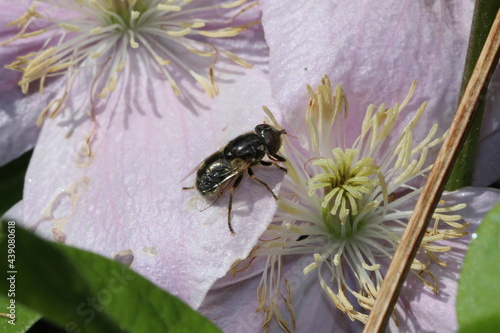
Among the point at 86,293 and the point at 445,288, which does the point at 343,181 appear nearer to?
the point at 445,288

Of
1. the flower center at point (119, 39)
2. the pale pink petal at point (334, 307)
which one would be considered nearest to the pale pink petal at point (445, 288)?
the pale pink petal at point (334, 307)

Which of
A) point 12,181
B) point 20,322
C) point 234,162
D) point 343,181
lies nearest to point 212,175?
point 234,162

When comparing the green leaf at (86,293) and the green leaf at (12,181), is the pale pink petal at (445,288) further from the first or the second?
the green leaf at (12,181)

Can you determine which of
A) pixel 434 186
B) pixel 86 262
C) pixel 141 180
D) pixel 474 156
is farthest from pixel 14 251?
pixel 474 156

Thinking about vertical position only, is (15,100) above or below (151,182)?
above

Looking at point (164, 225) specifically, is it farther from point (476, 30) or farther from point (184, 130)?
point (476, 30)
